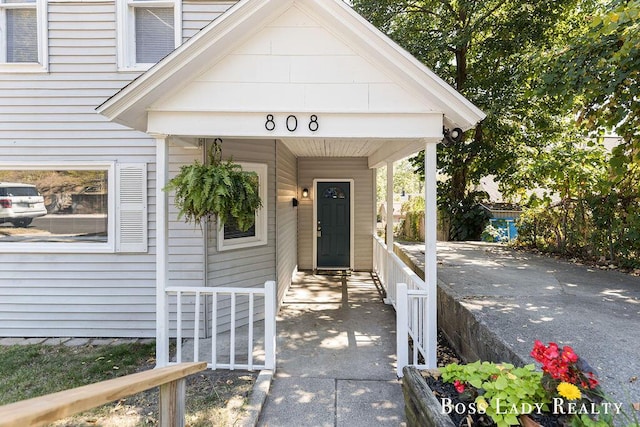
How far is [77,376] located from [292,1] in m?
4.24

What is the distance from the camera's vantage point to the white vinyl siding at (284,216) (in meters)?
5.49

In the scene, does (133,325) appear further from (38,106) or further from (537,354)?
(537,354)

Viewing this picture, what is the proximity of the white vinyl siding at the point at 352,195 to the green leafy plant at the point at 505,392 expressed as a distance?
20.7 ft

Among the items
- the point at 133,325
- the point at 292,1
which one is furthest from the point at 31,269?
the point at 292,1

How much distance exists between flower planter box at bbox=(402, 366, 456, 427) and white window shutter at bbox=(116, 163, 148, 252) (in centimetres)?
365

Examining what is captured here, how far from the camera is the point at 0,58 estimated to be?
14.8ft

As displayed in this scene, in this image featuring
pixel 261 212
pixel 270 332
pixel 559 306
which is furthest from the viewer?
pixel 261 212

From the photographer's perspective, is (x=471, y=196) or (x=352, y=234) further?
(x=471, y=196)

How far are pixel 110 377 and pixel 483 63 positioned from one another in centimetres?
1059

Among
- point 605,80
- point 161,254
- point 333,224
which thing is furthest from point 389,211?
point 161,254

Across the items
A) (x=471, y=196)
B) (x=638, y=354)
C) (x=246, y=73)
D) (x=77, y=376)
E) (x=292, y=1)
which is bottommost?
(x=77, y=376)

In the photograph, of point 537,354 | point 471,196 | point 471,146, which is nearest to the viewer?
point 537,354

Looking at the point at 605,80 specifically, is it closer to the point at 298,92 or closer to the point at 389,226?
the point at 389,226

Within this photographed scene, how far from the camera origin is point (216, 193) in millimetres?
3113
